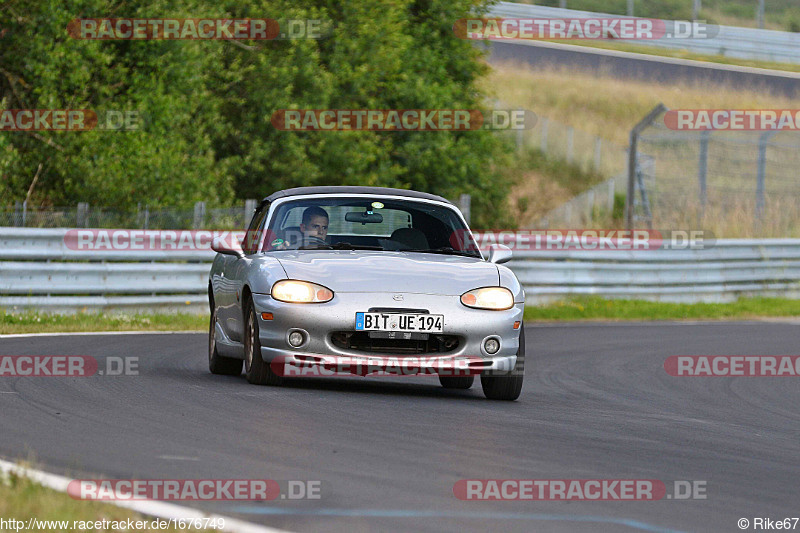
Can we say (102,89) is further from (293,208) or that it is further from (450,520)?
(450,520)

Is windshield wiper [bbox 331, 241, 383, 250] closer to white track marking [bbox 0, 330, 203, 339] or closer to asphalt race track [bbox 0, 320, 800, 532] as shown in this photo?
asphalt race track [bbox 0, 320, 800, 532]

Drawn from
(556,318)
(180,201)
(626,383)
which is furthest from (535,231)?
(626,383)

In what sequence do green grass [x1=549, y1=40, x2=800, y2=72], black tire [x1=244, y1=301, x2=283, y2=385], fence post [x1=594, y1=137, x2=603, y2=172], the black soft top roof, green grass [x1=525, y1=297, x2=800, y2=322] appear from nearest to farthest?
black tire [x1=244, y1=301, x2=283, y2=385]
the black soft top roof
green grass [x1=525, y1=297, x2=800, y2=322]
fence post [x1=594, y1=137, x2=603, y2=172]
green grass [x1=549, y1=40, x2=800, y2=72]

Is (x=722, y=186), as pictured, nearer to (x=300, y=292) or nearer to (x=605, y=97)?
(x=605, y=97)

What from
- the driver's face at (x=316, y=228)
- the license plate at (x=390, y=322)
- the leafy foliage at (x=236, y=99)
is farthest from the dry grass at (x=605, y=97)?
the license plate at (x=390, y=322)

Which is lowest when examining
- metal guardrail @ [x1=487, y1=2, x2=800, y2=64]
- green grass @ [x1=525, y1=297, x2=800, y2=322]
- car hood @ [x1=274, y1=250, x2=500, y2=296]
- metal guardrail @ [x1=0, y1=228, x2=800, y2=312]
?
green grass @ [x1=525, y1=297, x2=800, y2=322]

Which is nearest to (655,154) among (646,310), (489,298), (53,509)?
(646,310)

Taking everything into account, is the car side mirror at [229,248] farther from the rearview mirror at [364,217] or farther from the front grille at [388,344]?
the front grille at [388,344]

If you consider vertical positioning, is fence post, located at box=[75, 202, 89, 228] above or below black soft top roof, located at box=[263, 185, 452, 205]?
below

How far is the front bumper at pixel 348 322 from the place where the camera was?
368 inches

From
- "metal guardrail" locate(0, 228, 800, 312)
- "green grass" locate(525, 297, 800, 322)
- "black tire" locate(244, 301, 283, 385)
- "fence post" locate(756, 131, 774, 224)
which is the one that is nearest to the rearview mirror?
"black tire" locate(244, 301, 283, 385)

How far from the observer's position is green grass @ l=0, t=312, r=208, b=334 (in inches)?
597

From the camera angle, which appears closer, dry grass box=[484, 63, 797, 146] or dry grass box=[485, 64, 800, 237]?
dry grass box=[485, 64, 800, 237]

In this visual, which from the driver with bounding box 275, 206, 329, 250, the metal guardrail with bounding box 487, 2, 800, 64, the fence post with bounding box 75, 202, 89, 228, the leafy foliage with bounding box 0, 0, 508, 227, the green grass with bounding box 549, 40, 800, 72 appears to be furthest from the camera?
the green grass with bounding box 549, 40, 800, 72
